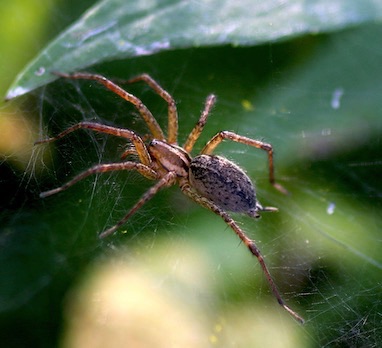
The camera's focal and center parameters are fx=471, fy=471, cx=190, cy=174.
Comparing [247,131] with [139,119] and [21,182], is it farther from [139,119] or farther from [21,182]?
[21,182]

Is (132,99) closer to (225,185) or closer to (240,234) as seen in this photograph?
(225,185)

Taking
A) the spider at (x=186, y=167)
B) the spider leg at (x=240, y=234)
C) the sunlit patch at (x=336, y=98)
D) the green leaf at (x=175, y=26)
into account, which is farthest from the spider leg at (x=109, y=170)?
the sunlit patch at (x=336, y=98)

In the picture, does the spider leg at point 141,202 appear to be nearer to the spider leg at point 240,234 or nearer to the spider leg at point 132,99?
the spider leg at point 240,234

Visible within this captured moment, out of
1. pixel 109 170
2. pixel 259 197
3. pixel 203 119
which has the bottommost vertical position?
pixel 259 197

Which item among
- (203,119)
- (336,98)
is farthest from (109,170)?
(336,98)

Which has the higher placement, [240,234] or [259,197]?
[240,234]

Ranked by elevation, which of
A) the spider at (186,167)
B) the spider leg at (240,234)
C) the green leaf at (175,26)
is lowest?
the spider leg at (240,234)

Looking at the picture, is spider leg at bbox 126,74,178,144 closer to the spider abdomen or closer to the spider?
the spider

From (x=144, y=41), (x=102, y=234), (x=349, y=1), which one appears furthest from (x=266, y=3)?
(x=102, y=234)
